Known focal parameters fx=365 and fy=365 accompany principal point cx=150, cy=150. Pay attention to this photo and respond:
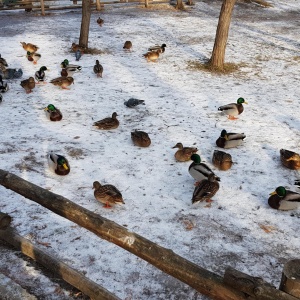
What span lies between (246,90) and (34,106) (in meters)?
6.89

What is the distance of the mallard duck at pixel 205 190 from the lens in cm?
644

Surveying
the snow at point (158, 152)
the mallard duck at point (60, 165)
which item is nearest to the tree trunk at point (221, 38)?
the snow at point (158, 152)

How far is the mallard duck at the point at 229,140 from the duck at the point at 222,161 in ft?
2.47

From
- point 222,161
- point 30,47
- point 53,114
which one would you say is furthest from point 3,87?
point 222,161

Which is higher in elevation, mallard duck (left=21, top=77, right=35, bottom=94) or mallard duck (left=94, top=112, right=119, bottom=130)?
mallard duck (left=21, top=77, right=35, bottom=94)

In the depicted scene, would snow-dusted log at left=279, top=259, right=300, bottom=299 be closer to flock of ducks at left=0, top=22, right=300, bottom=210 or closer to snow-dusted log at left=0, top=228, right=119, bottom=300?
snow-dusted log at left=0, top=228, right=119, bottom=300

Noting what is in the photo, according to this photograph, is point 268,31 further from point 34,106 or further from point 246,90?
point 34,106

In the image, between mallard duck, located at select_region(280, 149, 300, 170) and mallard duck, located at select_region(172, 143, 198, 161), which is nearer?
mallard duck, located at select_region(280, 149, 300, 170)

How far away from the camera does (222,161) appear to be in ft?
25.0

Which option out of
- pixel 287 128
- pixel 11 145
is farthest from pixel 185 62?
pixel 11 145

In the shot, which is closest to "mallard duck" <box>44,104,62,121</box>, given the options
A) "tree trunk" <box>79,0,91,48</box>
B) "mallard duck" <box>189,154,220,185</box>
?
"mallard duck" <box>189,154,220,185</box>

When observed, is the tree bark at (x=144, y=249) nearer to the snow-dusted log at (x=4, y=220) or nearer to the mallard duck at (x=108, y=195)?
the snow-dusted log at (x=4, y=220)

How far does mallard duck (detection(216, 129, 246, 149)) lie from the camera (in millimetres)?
8445

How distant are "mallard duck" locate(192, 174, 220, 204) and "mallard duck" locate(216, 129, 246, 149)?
72.1 inches
